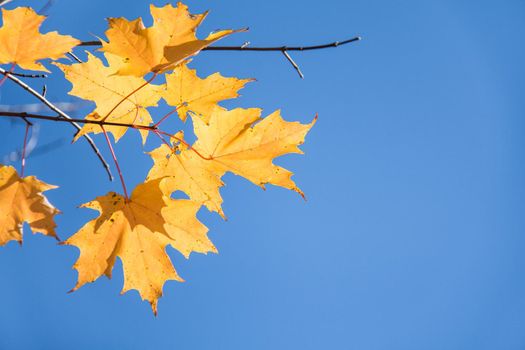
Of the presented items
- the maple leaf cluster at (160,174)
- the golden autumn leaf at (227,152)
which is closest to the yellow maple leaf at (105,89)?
the maple leaf cluster at (160,174)

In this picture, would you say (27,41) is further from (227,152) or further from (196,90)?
(227,152)

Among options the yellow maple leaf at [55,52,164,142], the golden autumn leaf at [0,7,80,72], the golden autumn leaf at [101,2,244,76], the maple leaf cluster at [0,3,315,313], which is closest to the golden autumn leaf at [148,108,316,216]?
the maple leaf cluster at [0,3,315,313]

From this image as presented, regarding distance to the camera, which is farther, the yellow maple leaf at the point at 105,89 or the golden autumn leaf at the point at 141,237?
the yellow maple leaf at the point at 105,89

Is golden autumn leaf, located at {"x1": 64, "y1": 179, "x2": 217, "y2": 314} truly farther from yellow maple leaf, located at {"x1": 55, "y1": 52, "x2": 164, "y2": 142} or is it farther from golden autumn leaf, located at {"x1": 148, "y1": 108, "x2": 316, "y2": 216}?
yellow maple leaf, located at {"x1": 55, "y1": 52, "x2": 164, "y2": 142}

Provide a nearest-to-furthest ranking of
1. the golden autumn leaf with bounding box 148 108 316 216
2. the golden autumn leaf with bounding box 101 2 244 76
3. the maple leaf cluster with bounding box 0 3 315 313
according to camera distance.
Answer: the golden autumn leaf with bounding box 101 2 244 76
the maple leaf cluster with bounding box 0 3 315 313
the golden autumn leaf with bounding box 148 108 316 216

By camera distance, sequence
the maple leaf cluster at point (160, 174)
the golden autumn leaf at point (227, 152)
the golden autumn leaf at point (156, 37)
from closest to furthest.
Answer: the golden autumn leaf at point (156, 37) < the maple leaf cluster at point (160, 174) < the golden autumn leaf at point (227, 152)

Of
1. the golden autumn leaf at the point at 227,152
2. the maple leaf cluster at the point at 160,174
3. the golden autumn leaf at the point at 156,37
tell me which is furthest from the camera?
the golden autumn leaf at the point at 227,152

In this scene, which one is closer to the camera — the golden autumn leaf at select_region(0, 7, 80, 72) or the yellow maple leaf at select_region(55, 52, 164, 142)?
the golden autumn leaf at select_region(0, 7, 80, 72)

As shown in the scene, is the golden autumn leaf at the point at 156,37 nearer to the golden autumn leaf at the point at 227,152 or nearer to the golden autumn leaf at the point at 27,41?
the golden autumn leaf at the point at 27,41
